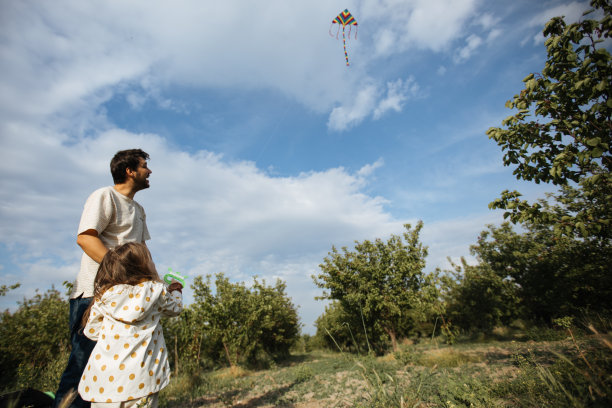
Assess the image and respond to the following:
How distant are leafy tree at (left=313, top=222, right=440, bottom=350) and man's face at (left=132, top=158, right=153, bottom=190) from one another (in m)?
13.6

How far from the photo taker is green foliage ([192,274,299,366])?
1791 centimetres

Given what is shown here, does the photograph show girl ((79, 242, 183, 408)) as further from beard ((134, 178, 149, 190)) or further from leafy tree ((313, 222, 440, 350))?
leafy tree ((313, 222, 440, 350))

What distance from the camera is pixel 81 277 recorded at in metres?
2.23

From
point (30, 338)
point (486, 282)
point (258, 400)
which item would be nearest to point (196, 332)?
point (30, 338)

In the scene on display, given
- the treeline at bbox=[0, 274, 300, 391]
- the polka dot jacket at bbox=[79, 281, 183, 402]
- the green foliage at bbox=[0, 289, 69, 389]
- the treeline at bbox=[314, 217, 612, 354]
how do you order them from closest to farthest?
the polka dot jacket at bbox=[79, 281, 183, 402], the treeline at bbox=[0, 274, 300, 391], the green foliage at bbox=[0, 289, 69, 389], the treeline at bbox=[314, 217, 612, 354]

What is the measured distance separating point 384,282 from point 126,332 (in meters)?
16.4

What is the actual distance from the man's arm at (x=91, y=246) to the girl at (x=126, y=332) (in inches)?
2.7

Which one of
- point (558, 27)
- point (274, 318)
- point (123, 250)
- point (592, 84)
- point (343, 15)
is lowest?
point (274, 318)

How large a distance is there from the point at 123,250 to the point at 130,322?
0.63 meters

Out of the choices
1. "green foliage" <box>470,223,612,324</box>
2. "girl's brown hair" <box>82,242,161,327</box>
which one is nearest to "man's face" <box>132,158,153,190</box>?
"girl's brown hair" <box>82,242,161,327</box>

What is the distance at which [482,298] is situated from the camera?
24.6 meters

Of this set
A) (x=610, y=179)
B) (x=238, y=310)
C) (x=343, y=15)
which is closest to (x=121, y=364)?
(x=610, y=179)

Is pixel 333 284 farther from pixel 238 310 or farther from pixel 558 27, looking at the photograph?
pixel 558 27

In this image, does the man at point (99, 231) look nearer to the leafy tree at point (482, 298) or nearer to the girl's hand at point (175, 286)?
the girl's hand at point (175, 286)
